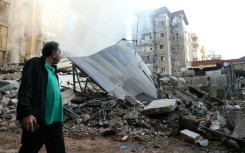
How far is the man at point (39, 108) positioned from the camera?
1972 mm

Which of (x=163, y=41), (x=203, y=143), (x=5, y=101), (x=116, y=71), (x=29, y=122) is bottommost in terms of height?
(x=203, y=143)

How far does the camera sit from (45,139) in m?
2.17

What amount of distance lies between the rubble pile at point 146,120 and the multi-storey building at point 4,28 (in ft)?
34.5

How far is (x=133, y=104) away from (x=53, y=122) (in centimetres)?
480

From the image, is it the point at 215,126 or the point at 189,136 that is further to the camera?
the point at 215,126

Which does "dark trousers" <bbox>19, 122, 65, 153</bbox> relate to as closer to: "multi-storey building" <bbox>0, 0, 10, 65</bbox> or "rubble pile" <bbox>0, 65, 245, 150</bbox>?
"rubble pile" <bbox>0, 65, 245, 150</bbox>

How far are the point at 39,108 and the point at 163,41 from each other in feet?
139

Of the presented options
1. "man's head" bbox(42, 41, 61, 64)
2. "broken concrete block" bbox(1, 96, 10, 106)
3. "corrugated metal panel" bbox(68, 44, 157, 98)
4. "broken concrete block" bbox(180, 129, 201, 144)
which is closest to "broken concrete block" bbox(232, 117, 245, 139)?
"broken concrete block" bbox(180, 129, 201, 144)

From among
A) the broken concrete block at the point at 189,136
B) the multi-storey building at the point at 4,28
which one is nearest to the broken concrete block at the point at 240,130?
the broken concrete block at the point at 189,136

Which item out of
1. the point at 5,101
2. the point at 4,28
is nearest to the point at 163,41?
the point at 4,28

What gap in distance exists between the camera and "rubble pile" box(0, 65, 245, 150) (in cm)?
474

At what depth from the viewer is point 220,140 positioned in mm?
4664

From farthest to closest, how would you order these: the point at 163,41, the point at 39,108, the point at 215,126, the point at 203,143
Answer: the point at 163,41, the point at 215,126, the point at 203,143, the point at 39,108

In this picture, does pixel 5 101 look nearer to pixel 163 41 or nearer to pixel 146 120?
pixel 146 120
